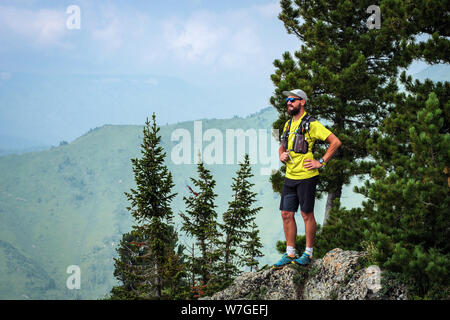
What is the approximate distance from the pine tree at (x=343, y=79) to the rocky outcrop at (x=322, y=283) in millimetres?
6334

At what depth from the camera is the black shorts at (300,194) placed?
773cm

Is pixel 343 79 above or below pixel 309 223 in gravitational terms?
above

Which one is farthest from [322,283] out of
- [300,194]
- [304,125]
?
[304,125]

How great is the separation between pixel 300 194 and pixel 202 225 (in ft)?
49.1

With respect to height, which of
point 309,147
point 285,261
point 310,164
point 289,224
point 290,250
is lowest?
→ point 285,261

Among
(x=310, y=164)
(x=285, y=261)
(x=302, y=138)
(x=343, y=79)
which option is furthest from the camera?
(x=343, y=79)

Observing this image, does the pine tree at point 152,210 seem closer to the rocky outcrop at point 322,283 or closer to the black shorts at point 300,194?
the rocky outcrop at point 322,283

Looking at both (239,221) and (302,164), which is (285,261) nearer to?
(302,164)

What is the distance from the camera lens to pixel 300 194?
25.7 feet

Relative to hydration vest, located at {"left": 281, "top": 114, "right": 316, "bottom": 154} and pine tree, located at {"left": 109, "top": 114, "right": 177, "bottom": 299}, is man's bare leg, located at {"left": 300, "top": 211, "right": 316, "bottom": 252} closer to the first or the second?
hydration vest, located at {"left": 281, "top": 114, "right": 316, "bottom": 154}

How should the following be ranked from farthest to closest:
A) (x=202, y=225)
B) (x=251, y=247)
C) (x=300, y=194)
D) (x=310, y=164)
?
(x=202, y=225), (x=251, y=247), (x=300, y=194), (x=310, y=164)

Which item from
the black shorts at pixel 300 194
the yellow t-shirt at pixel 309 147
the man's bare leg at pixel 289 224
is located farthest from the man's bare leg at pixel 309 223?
the yellow t-shirt at pixel 309 147

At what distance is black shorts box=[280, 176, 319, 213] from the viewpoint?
7727 millimetres
